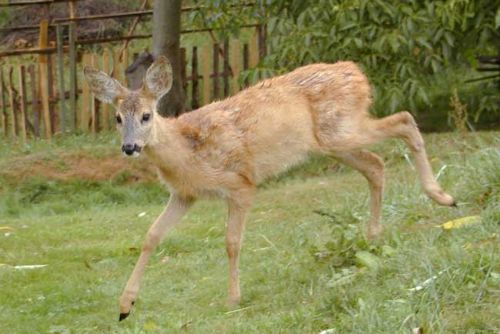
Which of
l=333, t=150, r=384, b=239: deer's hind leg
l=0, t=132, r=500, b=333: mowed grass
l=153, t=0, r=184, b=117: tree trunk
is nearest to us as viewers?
l=0, t=132, r=500, b=333: mowed grass

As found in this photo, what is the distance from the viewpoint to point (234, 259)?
26.6ft

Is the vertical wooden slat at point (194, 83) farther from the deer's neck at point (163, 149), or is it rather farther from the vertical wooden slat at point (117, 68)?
the deer's neck at point (163, 149)

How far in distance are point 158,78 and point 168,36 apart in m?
8.11

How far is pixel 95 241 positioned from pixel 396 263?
5173mm

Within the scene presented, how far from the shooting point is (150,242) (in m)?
8.34

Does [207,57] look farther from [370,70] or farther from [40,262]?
[40,262]

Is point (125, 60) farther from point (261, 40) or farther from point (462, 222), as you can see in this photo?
point (462, 222)

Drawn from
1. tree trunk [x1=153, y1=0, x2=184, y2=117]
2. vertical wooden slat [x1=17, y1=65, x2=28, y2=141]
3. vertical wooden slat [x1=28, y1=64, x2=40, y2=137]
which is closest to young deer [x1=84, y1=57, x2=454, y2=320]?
tree trunk [x1=153, y1=0, x2=184, y2=117]

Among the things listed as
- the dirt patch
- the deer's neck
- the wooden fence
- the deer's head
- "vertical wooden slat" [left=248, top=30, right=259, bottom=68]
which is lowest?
the dirt patch

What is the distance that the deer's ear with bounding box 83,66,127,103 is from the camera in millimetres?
8484

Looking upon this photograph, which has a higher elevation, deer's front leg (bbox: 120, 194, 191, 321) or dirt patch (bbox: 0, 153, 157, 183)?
deer's front leg (bbox: 120, 194, 191, 321)

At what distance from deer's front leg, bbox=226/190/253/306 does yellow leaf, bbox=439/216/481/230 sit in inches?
59.4

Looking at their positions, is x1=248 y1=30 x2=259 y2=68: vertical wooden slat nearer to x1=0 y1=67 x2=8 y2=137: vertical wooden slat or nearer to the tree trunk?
the tree trunk

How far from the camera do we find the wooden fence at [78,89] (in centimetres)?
1792
